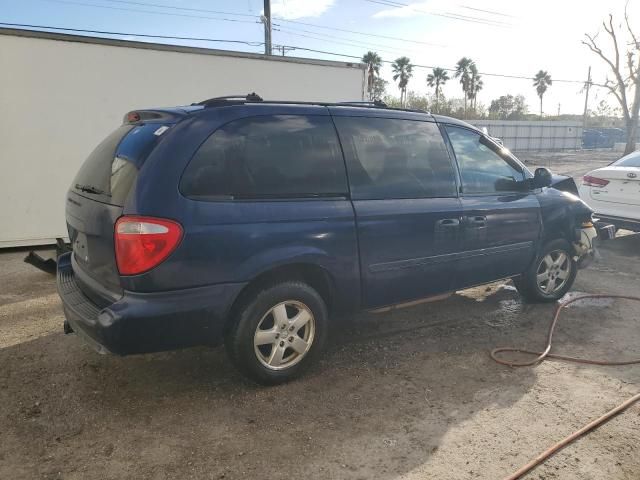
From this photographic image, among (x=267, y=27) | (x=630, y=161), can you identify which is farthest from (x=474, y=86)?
(x=630, y=161)

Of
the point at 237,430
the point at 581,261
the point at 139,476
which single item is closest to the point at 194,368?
the point at 237,430

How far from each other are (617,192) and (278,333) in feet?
20.1

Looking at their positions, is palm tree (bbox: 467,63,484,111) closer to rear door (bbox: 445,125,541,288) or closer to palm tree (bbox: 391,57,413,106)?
palm tree (bbox: 391,57,413,106)

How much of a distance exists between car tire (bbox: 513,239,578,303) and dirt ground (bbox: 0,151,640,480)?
1.71ft

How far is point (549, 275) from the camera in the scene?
16.0ft

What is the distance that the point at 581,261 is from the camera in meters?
5.08

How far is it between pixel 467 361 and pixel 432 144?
169cm

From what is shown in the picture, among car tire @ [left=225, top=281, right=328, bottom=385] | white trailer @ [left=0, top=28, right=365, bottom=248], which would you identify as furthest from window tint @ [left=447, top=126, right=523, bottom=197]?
white trailer @ [left=0, top=28, right=365, bottom=248]

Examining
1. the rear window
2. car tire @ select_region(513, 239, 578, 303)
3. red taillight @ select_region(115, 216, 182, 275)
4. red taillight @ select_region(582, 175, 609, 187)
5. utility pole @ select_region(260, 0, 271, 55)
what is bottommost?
car tire @ select_region(513, 239, 578, 303)

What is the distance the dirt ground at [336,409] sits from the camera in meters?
2.53

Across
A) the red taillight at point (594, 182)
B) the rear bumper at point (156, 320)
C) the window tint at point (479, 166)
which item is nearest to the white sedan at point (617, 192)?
the red taillight at point (594, 182)

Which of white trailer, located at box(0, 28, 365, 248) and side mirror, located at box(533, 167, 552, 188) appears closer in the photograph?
side mirror, located at box(533, 167, 552, 188)

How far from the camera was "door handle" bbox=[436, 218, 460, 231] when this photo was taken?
376 cm

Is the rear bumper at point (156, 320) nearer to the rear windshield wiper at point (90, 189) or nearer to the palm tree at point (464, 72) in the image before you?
the rear windshield wiper at point (90, 189)
